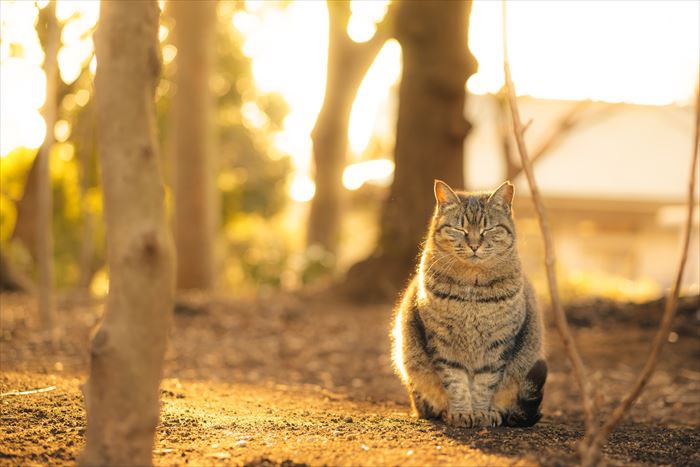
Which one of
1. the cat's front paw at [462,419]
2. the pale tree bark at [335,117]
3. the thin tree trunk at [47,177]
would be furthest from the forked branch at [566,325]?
the pale tree bark at [335,117]

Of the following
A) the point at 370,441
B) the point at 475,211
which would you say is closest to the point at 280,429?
the point at 370,441

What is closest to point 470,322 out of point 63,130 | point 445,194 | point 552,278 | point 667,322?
point 445,194

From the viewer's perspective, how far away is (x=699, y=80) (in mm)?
2877

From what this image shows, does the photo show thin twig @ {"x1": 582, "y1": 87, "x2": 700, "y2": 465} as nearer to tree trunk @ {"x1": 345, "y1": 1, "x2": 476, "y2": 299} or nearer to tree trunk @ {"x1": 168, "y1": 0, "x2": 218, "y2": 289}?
tree trunk @ {"x1": 345, "y1": 1, "x2": 476, "y2": 299}

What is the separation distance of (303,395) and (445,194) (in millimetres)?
2017

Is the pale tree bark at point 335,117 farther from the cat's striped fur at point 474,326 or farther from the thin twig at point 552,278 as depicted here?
the thin twig at point 552,278

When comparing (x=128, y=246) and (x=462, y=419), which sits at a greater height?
(x=128, y=246)

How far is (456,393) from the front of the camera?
4410 millimetres

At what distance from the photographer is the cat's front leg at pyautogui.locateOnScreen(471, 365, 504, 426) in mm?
4418

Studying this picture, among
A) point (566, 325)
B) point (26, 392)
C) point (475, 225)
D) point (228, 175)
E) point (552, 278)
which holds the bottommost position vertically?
point (26, 392)

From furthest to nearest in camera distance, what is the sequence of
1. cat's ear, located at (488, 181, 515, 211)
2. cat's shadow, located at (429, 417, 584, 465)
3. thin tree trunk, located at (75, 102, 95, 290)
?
thin tree trunk, located at (75, 102, 95, 290) → cat's ear, located at (488, 181, 515, 211) → cat's shadow, located at (429, 417, 584, 465)

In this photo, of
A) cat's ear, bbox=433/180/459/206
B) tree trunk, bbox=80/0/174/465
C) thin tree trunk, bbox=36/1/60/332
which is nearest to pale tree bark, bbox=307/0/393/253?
thin tree trunk, bbox=36/1/60/332

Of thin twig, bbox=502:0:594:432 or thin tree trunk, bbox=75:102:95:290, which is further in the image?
thin tree trunk, bbox=75:102:95:290

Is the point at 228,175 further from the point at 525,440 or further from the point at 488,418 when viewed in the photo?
the point at 525,440
